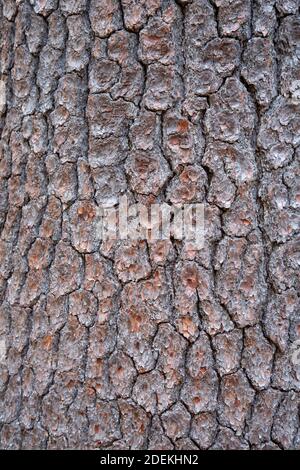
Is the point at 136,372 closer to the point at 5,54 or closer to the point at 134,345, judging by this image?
the point at 134,345

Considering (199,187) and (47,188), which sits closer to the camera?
(199,187)

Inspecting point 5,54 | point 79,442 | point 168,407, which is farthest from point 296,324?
point 5,54

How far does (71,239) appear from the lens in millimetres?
1663

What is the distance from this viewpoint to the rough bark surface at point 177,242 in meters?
1.55

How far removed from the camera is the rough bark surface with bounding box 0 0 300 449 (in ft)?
5.08

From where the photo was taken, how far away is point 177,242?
158 cm

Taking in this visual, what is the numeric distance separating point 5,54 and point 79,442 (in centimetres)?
110

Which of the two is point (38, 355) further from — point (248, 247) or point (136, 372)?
point (248, 247)
